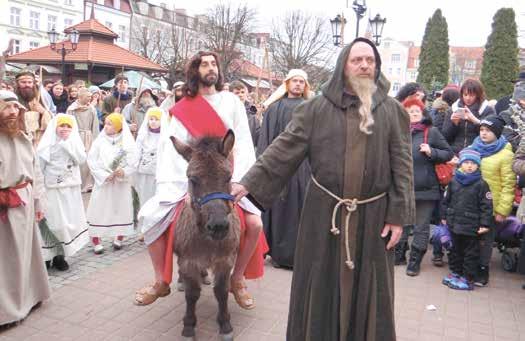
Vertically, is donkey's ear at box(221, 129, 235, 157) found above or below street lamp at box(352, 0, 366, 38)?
below

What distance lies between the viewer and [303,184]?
615 cm

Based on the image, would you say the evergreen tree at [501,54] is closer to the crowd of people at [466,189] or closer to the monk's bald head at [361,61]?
the crowd of people at [466,189]

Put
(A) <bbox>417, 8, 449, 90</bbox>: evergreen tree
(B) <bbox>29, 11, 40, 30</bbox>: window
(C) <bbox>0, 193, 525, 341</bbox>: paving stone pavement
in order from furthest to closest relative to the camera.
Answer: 1. (B) <bbox>29, 11, 40, 30</bbox>: window
2. (A) <bbox>417, 8, 449, 90</bbox>: evergreen tree
3. (C) <bbox>0, 193, 525, 341</bbox>: paving stone pavement

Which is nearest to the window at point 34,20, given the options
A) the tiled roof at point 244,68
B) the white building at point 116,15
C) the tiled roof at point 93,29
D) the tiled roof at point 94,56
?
the white building at point 116,15

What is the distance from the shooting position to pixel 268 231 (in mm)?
6355

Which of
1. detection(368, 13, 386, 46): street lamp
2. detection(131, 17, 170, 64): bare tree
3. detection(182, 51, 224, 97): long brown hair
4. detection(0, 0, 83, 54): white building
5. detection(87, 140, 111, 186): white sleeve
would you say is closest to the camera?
detection(182, 51, 224, 97): long brown hair

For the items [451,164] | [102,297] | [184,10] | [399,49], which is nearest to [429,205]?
[451,164]

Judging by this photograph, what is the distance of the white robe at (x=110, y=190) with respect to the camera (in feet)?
21.2

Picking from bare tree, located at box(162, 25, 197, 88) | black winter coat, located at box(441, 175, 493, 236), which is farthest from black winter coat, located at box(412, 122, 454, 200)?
bare tree, located at box(162, 25, 197, 88)

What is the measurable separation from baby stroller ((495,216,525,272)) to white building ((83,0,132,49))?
55831 millimetres

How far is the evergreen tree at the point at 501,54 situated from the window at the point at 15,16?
43774 millimetres

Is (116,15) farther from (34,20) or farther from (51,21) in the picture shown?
(34,20)

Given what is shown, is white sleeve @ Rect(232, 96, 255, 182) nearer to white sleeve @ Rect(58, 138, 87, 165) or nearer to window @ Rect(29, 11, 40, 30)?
white sleeve @ Rect(58, 138, 87, 165)

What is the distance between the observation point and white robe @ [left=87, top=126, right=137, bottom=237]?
6.48 metres
